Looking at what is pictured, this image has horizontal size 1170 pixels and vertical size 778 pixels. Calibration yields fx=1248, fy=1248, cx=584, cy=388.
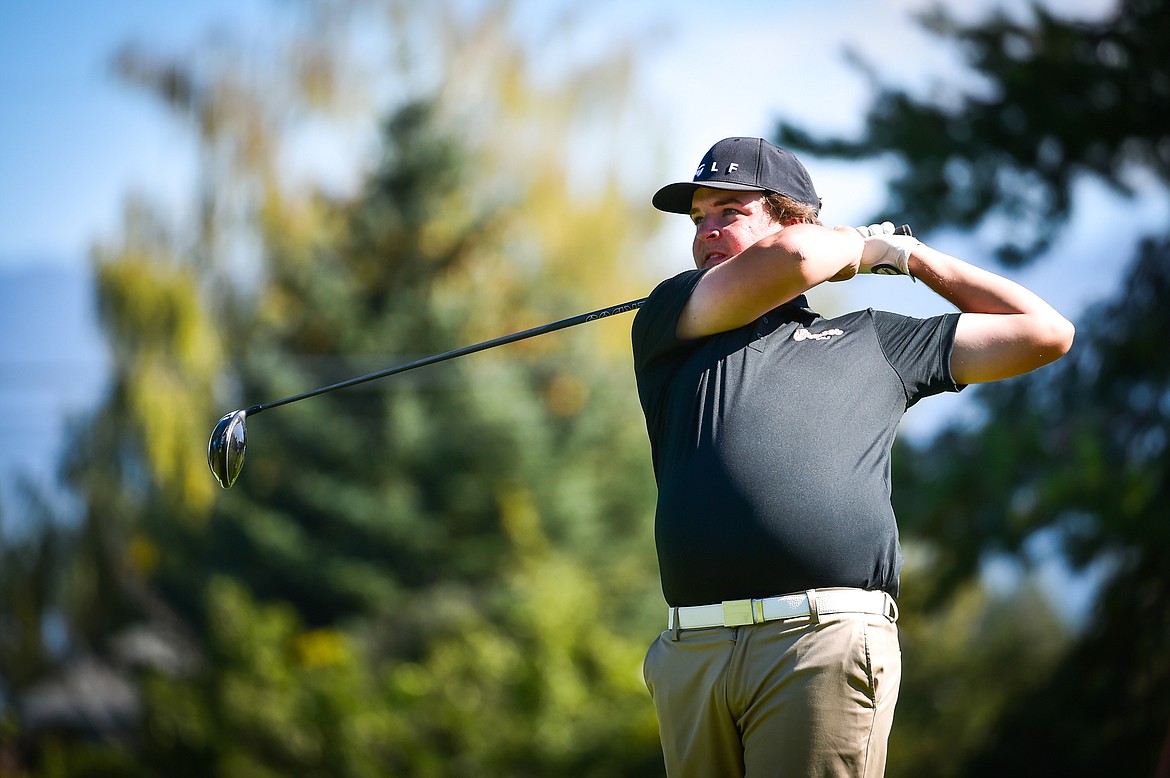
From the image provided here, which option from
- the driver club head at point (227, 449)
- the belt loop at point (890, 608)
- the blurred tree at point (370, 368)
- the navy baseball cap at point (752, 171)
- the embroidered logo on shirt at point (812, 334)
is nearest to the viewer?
the belt loop at point (890, 608)

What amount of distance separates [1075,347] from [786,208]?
5589 millimetres

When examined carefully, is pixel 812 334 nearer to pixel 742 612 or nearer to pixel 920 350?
pixel 920 350

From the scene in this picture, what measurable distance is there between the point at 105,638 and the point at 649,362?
15.0 meters

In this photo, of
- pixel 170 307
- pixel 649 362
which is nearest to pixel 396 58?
pixel 170 307

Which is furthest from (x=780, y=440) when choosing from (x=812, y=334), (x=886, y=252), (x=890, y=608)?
(x=886, y=252)

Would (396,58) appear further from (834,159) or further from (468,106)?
(834,159)

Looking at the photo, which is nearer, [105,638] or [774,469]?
[774,469]

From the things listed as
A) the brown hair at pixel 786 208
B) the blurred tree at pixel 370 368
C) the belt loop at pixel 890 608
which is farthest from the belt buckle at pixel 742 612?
the blurred tree at pixel 370 368

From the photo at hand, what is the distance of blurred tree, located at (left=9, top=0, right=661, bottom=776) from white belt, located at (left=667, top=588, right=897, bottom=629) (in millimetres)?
10369

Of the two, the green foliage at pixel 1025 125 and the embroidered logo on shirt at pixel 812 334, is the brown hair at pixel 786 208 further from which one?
the green foliage at pixel 1025 125

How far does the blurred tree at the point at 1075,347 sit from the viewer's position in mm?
7215

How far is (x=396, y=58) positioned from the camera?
17.3m

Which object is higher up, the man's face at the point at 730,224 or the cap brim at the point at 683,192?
the cap brim at the point at 683,192

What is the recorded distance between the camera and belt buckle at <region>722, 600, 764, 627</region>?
7.88 ft
